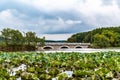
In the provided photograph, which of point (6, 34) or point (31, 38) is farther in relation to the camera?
point (31, 38)

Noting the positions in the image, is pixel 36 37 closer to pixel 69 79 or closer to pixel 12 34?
pixel 12 34

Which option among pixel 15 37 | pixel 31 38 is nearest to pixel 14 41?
pixel 15 37

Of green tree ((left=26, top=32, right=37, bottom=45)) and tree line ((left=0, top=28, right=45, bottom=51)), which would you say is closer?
tree line ((left=0, top=28, right=45, bottom=51))

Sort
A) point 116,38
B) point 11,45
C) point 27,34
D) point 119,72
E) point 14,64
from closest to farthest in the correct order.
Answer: point 119,72, point 14,64, point 11,45, point 27,34, point 116,38

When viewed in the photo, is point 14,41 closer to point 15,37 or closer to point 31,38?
point 15,37

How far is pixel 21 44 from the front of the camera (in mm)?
124250

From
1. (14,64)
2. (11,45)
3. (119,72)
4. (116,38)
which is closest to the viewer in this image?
(119,72)

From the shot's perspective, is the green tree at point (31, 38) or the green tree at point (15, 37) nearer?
the green tree at point (15, 37)

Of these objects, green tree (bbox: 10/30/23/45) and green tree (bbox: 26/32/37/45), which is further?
green tree (bbox: 26/32/37/45)

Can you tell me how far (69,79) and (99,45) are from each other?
436 feet

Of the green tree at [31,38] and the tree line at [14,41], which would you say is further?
the green tree at [31,38]

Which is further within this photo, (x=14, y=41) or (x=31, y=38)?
(x=31, y=38)

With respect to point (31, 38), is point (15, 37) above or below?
above

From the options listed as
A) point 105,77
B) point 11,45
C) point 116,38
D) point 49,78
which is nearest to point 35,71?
point 49,78
